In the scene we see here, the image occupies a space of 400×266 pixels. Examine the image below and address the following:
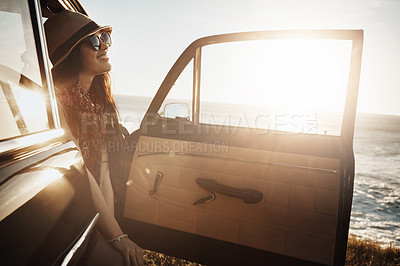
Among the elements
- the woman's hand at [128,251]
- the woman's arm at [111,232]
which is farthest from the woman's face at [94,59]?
the woman's hand at [128,251]

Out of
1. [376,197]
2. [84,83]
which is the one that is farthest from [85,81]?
[376,197]

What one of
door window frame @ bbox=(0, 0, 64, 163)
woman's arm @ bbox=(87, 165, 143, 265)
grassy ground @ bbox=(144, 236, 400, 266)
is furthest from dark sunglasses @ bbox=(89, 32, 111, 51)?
grassy ground @ bbox=(144, 236, 400, 266)

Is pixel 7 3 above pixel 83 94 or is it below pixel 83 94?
above

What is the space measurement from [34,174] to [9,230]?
207 millimetres

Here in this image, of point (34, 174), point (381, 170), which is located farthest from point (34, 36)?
point (381, 170)

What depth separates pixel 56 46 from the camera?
2205 mm

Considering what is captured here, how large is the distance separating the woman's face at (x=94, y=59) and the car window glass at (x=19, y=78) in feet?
4.52

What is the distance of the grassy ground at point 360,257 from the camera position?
129 inches

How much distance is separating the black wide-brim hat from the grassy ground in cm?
239

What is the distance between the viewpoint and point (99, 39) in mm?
2443

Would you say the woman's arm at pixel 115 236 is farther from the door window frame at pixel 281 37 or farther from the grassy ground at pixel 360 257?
the grassy ground at pixel 360 257

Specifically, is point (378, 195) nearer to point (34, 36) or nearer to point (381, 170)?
point (381, 170)

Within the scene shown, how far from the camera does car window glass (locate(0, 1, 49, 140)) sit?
875mm

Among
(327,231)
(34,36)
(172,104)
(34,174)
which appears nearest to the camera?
(34,174)
